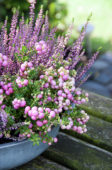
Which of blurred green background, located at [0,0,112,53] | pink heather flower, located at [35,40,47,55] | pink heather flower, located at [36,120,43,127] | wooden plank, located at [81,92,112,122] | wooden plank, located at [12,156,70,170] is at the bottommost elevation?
wooden plank, located at [12,156,70,170]

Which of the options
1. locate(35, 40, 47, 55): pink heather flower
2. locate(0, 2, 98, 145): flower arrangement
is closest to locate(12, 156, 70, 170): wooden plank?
locate(0, 2, 98, 145): flower arrangement

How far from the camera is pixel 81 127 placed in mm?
932

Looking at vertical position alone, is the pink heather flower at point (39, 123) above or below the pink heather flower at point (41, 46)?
below

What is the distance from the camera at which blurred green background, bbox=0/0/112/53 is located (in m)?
2.90

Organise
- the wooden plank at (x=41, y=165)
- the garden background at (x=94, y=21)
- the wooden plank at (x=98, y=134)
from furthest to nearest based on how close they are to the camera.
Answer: the garden background at (x=94, y=21) < the wooden plank at (x=98, y=134) < the wooden plank at (x=41, y=165)

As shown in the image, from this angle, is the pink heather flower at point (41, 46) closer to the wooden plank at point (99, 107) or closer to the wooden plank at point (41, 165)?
the wooden plank at point (41, 165)

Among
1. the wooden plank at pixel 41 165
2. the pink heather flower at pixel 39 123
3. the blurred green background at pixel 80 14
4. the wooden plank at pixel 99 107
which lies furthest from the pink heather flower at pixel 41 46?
the blurred green background at pixel 80 14

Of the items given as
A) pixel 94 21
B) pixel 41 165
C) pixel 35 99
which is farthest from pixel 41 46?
pixel 94 21

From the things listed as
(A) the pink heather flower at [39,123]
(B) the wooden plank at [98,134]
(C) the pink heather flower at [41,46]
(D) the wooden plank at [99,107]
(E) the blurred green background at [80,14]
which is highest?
(E) the blurred green background at [80,14]

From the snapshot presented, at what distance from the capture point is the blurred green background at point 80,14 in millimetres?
2898

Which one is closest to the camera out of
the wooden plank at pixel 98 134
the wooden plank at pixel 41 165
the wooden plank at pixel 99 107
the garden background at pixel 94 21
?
the wooden plank at pixel 41 165

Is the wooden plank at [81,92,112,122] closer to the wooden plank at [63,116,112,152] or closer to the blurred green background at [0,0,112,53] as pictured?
the wooden plank at [63,116,112,152]

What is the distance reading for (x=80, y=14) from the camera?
618 cm

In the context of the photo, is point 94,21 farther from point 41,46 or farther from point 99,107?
point 41,46
